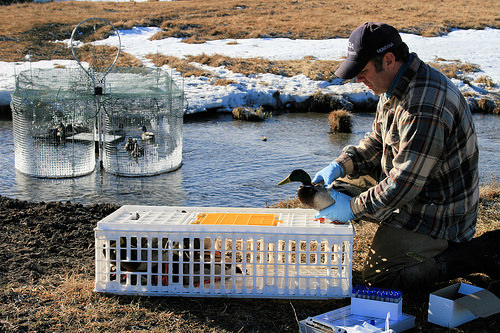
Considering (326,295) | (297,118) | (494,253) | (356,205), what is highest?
(356,205)

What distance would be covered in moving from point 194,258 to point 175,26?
1451 inches

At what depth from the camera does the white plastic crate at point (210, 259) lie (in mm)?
3516

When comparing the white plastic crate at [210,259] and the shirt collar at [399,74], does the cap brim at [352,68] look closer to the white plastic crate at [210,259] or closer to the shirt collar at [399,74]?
the shirt collar at [399,74]

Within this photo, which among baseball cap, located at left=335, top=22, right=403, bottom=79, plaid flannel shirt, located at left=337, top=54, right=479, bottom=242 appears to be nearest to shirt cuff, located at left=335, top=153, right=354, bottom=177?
plaid flannel shirt, located at left=337, top=54, right=479, bottom=242

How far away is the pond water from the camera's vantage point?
8469 mm

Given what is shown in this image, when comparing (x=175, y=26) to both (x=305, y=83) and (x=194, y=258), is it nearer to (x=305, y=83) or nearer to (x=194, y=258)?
(x=305, y=83)

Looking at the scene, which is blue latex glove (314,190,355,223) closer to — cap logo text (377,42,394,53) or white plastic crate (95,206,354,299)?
white plastic crate (95,206,354,299)

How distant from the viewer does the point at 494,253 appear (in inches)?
146

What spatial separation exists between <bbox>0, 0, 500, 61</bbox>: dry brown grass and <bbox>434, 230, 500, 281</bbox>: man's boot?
26297 millimetres

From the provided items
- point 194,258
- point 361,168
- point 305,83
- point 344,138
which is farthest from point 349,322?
point 305,83

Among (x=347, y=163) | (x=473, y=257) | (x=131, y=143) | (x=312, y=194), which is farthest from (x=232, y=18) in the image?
(x=473, y=257)

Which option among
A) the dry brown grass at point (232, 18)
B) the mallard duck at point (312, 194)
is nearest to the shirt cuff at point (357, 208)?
the mallard duck at point (312, 194)

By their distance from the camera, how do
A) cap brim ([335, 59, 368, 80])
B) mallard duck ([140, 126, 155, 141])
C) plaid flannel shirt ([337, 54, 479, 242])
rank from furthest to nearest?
mallard duck ([140, 126, 155, 141]) < cap brim ([335, 59, 368, 80]) < plaid flannel shirt ([337, 54, 479, 242])

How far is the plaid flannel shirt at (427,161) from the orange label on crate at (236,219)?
585mm
